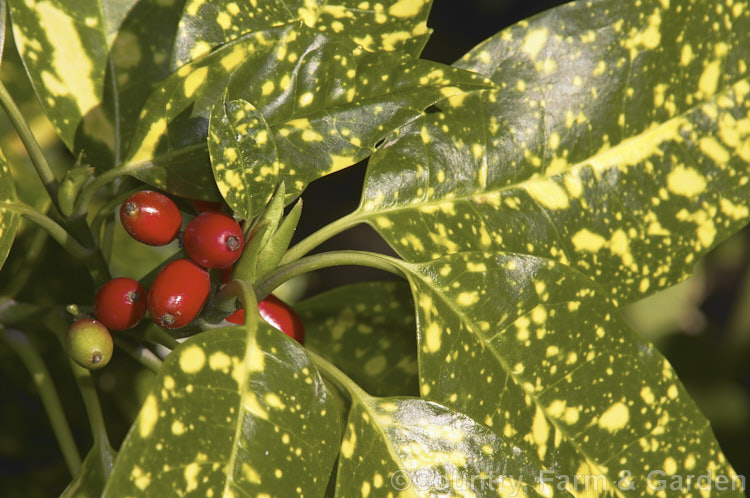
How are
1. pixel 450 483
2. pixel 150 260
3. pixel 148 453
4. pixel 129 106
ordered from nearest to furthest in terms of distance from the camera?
pixel 148 453 < pixel 450 483 < pixel 129 106 < pixel 150 260

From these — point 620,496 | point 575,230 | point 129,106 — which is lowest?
point 620,496

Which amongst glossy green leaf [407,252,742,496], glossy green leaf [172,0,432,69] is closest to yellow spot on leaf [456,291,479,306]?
glossy green leaf [407,252,742,496]

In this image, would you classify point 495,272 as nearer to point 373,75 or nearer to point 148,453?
point 373,75

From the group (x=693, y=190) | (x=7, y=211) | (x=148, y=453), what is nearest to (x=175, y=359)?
(x=148, y=453)

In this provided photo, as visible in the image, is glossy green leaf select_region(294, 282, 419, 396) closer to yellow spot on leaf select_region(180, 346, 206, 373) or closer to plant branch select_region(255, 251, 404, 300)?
plant branch select_region(255, 251, 404, 300)

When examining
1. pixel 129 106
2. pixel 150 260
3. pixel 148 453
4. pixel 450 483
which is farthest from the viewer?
pixel 150 260

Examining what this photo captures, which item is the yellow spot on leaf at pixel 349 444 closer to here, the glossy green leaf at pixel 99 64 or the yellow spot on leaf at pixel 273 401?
the yellow spot on leaf at pixel 273 401

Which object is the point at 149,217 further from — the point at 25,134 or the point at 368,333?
the point at 368,333
